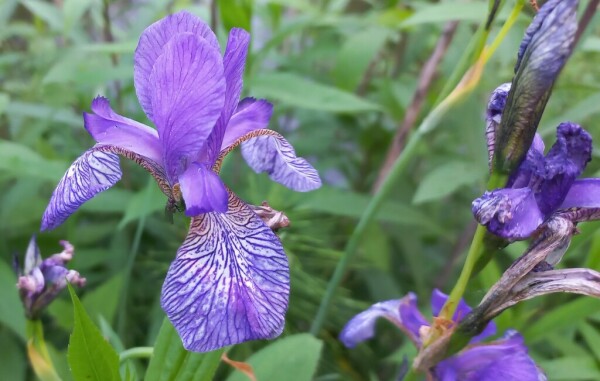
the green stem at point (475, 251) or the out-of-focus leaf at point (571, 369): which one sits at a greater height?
the green stem at point (475, 251)

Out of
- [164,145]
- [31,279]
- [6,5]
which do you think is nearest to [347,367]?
[31,279]

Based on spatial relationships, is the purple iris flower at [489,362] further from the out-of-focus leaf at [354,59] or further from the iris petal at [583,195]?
the out-of-focus leaf at [354,59]

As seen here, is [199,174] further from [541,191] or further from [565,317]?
[565,317]

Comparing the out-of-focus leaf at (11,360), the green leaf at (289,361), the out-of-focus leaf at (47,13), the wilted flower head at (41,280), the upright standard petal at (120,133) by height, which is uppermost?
the upright standard petal at (120,133)

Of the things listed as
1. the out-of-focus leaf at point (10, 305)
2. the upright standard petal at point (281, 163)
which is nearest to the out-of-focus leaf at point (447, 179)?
the upright standard petal at point (281, 163)

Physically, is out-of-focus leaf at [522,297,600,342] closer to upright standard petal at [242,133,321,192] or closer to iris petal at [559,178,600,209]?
iris petal at [559,178,600,209]

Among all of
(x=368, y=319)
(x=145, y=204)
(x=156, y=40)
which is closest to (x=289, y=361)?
(x=368, y=319)
